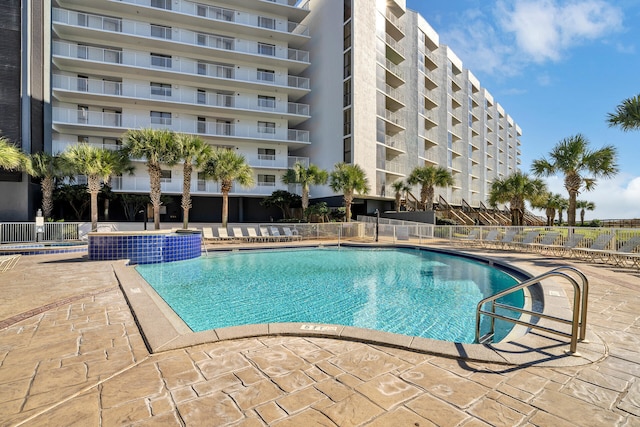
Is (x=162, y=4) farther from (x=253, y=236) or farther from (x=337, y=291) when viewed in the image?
(x=337, y=291)

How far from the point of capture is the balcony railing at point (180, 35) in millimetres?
22500

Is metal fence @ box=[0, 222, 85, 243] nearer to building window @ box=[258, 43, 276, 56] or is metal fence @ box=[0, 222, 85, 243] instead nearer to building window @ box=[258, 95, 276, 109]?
building window @ box=[258, 95, 276, 109]

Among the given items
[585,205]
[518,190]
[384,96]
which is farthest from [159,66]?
[585,205]

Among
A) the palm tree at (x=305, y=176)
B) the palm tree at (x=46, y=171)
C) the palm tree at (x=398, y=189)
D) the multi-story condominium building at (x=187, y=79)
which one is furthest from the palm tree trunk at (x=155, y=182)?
the palm tree at (x=398, y=189)

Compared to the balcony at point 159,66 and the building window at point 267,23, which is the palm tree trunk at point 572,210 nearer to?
the balcony at point 159,66

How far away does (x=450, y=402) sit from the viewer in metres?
2.35

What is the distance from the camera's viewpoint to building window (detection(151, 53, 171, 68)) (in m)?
24.7

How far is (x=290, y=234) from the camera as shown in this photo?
19266 mm

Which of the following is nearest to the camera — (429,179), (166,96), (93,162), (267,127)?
(93,162)

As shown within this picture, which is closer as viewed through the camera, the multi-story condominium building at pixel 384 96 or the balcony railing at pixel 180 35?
the balcony railing at pixel 180 35

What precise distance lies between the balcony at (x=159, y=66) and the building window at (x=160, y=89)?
0.73m

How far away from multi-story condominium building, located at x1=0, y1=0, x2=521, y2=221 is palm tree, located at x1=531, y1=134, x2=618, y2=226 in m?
12.8

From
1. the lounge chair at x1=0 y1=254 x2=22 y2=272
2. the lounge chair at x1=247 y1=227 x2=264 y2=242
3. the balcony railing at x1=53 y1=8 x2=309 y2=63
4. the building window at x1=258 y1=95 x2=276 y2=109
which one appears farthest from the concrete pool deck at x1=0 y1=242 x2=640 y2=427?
the balcony railing at x1=53 y1=8 x2=309 y2=63

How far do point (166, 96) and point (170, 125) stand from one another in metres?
2.51
